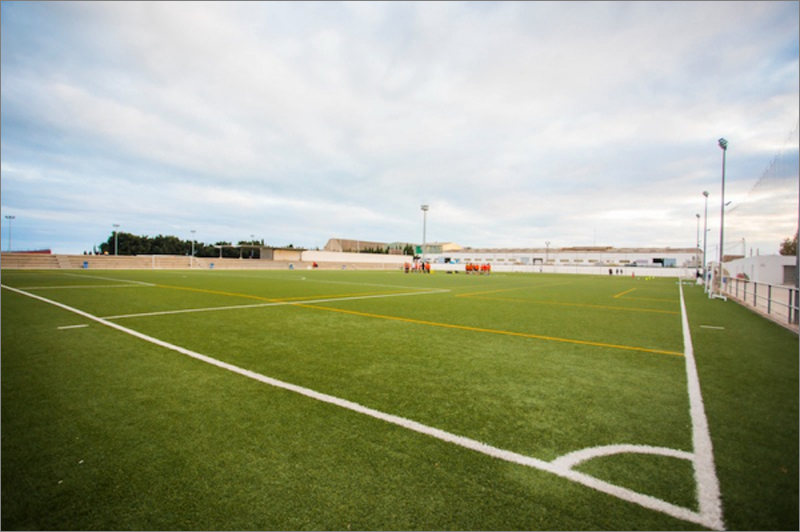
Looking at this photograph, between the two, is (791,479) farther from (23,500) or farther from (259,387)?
(23,500)

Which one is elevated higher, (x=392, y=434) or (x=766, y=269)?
(x=766, y=269)

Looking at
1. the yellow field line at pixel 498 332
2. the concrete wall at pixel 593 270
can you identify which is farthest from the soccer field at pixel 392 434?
the concrete wall at pixel 593 270

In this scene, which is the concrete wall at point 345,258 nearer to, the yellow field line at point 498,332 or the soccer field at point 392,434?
the yellow field line at point 498,332

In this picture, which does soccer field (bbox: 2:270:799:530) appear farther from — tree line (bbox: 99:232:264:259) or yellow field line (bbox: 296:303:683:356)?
tree line (bbox: 99:232:264:259)

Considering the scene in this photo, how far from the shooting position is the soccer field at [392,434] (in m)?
2.30

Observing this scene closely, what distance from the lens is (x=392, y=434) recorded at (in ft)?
10.5

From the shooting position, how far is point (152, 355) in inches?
223

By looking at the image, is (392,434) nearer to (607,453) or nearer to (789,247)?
(607,453)

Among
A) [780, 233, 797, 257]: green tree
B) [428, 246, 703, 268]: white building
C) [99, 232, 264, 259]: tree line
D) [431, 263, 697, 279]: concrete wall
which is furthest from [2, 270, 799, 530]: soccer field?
[99, 232, 264, 259]: tree line

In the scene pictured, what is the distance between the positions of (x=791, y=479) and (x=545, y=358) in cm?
321

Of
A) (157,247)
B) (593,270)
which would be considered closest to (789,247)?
(593,270)

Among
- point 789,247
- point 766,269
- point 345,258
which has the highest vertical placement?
point 789,247

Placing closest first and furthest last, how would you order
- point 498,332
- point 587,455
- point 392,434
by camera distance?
point 587,455
point 392,434
point 498,332

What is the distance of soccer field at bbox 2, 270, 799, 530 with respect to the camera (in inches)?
90.7
